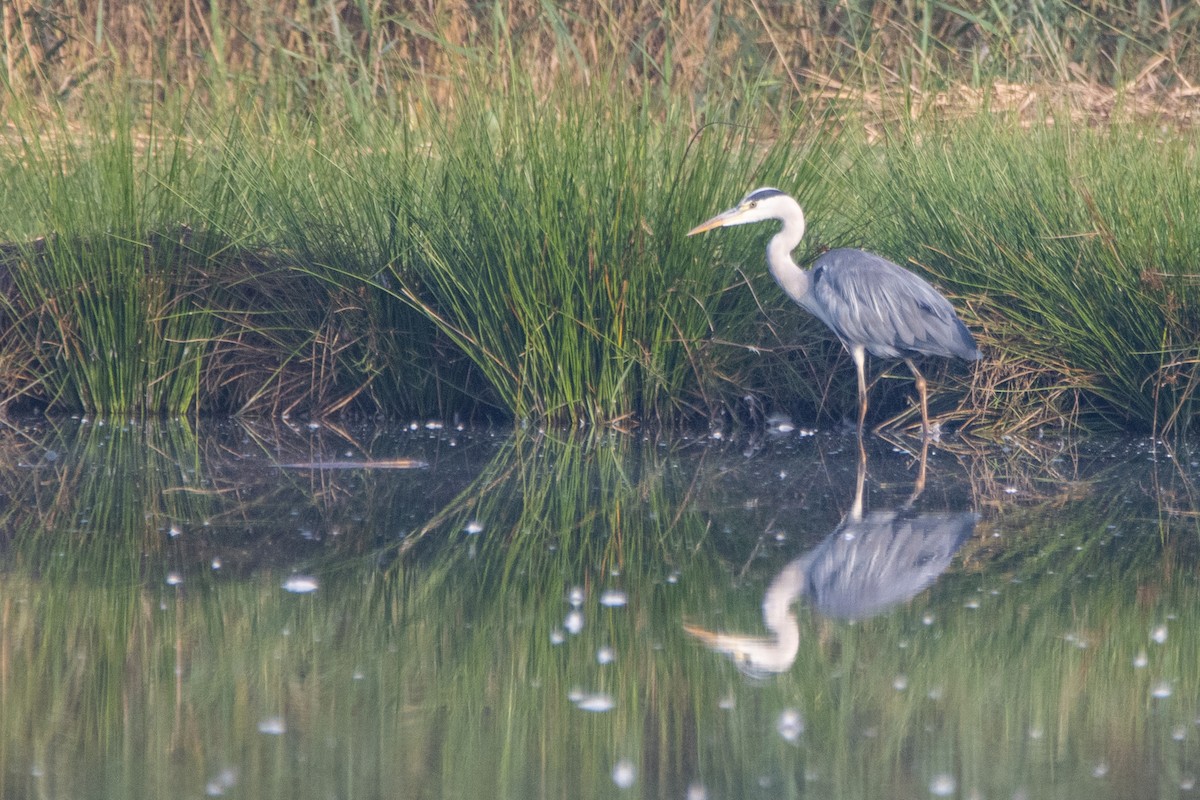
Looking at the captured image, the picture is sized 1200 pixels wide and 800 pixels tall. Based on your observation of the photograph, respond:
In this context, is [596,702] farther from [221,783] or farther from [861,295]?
[861,295]

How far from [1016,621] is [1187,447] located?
2371 mm

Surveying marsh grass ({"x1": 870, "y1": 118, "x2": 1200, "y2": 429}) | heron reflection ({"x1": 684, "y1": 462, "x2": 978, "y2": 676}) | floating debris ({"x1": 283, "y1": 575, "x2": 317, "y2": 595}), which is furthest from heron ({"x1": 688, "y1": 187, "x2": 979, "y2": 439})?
floating debris ({"x1": 283, "y1": 575, "x2": 317, "y2": 595})

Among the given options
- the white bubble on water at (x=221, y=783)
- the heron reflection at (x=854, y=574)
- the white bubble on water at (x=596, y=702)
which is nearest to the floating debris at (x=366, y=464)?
the heron reflection at (x=854, y=574)

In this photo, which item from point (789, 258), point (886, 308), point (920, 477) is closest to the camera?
point (920, 477)

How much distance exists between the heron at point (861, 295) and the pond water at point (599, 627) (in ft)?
1.51

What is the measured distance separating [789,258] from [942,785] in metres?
3.30

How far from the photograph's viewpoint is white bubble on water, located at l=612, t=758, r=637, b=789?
232 centimetres

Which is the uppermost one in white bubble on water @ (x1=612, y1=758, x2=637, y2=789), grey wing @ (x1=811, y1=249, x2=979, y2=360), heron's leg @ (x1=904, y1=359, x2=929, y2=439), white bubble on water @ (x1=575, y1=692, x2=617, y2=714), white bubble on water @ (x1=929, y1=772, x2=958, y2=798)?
white bubble on water @ (x1=929, y1=772, x2=958, y2=798)

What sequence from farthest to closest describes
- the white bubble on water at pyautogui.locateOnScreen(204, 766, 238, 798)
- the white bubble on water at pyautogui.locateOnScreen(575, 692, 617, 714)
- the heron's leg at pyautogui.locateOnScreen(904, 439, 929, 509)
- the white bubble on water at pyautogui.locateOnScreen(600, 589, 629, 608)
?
the heron's leg at pyautogui.locateOnScreen(904, 439, 929, 509), the white bubble on water at pyautogui.locateOnScreen(600, 589, 629, 608), the white bubble on water at pyautogui.locateOnScreen(575, 692, 617, 714), the white bubble on water at pyautogui.locateOnScreen(204, 766, 238, 798)

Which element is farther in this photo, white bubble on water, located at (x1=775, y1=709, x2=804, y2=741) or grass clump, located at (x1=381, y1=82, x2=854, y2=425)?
grass clump, located at (x1=381, y1=82, x2=854, y2=425)

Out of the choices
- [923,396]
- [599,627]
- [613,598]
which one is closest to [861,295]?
[923,396]

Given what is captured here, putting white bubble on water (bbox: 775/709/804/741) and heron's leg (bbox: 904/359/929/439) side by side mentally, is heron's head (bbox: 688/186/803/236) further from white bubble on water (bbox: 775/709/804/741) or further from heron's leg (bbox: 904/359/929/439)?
white bubble on water (bbox: 775/709/804/741)

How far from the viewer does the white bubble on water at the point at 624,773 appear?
7.60ft

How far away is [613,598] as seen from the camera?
3344mm
